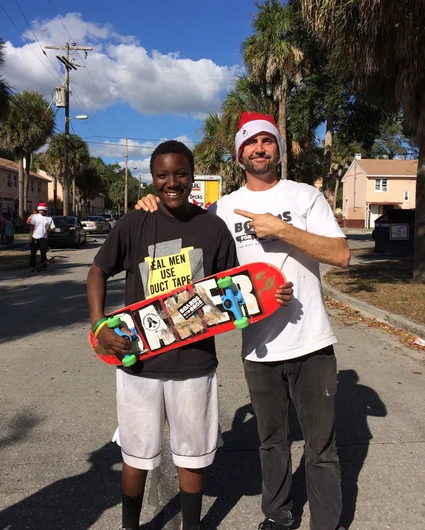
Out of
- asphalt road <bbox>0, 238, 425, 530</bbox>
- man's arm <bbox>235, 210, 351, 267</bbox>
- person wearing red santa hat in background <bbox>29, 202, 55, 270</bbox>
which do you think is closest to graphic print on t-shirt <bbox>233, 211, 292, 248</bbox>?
man's arm <bbox>235, 210, 351, 267</bbox>

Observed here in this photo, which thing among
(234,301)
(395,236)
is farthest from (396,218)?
(234,301)

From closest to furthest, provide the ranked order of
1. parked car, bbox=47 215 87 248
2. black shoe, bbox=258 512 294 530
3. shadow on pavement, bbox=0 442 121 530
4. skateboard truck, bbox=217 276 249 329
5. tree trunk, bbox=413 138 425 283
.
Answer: skateboard truck, bbox=217 276 249 329 → black shoe, bbox=258 512 294 530 → shadow on pavement, bbox=0 442 121 530 → tree trunk, bbox=413 138 425 283 → parked car, bbox=47 215 87 248

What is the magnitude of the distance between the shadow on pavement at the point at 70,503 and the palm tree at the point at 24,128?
3034 centimetres

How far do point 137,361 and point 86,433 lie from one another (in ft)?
5.84

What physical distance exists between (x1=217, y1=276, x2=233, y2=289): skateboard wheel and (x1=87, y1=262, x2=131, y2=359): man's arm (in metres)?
0.47

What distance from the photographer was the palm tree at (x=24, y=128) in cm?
3009

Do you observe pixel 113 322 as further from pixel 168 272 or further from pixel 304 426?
pixel 304 426

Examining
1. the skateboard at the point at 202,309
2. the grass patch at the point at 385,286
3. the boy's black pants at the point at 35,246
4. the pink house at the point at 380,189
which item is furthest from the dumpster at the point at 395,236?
the pink house at the point at 380,189

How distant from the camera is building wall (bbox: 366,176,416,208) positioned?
4672 cm

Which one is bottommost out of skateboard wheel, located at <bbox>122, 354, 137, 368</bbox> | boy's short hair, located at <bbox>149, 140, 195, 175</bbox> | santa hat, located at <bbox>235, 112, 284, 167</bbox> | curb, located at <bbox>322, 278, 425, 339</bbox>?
curb, located at <bbox>322, 278, 425, 339</bbox>

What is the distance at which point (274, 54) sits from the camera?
19.1 m

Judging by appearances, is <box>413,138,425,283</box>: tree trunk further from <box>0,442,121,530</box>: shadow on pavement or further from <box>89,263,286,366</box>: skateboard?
<box>89,263,286,366</box>: skateboard

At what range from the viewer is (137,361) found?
6.82 ft

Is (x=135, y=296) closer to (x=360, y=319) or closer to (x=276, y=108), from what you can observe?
(x=360, y=319)
